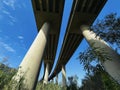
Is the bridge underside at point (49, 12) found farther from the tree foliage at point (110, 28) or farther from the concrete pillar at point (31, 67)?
the tree foliage at point (110, 28)

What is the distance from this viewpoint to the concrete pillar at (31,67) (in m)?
9.77

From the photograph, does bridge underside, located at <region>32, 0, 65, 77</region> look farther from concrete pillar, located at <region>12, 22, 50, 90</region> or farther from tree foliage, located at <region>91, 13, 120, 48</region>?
tree foliage, located at <region>91, 13, 120, 48</region>

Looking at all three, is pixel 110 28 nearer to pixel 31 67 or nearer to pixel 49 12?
pixel 31 67

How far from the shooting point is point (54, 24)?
19359 millimetres

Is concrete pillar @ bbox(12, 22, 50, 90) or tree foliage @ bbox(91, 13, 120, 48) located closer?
tree foliage @ bbox(91, 13, 120, 48)

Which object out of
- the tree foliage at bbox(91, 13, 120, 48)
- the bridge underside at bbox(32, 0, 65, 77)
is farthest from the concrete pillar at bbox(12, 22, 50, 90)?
the tree foliage at bbox(91, 13, 120, 48)

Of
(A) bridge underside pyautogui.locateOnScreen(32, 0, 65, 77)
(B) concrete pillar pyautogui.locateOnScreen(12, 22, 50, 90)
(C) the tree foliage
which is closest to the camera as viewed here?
(C) the tree foliage

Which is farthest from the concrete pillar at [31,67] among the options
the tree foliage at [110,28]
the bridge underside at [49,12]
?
the tree foliage at [110,28]

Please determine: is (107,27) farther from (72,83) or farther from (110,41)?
(72,83)

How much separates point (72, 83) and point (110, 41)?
3327 cm

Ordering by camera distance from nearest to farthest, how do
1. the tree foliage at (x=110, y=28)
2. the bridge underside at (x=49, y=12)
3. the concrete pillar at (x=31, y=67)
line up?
1. the tree foliage at (x=110, y=28)
2. the concrete pillar at (x=31, y=67)
3. the bridge underside at (x=49, y=12)

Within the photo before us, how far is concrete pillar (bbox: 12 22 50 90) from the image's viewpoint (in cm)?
977

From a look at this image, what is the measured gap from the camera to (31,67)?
1212cm

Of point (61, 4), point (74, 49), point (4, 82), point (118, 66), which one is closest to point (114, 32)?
point (118, 66)
